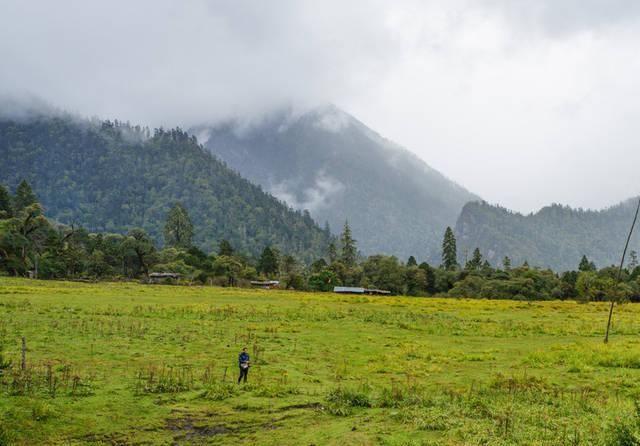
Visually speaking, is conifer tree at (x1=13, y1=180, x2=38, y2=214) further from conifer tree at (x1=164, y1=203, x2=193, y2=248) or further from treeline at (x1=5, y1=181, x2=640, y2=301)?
conifer tree at (x1=164, y1=203, x2=193, y2=248)

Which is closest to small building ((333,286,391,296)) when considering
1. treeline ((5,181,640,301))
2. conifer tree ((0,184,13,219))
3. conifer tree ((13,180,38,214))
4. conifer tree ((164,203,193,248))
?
treeline ((5,181,640,301))

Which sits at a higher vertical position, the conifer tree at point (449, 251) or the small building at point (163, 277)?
the conifer tree at point (449, 251)

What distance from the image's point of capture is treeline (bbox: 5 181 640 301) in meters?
112

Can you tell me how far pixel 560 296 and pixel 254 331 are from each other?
103633mm

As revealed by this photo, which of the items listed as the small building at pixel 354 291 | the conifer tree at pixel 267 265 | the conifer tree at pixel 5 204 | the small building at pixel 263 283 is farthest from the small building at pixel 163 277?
the conifer tree at pixel 5 204

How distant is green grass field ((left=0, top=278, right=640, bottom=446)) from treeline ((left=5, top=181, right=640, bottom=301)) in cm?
7768

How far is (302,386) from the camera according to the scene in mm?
23078

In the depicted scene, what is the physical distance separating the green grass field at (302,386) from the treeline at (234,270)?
255 ft

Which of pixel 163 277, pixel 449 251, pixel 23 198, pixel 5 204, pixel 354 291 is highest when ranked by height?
pixel 23 198

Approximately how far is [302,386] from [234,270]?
113m

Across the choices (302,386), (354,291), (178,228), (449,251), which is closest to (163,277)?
(354,291)

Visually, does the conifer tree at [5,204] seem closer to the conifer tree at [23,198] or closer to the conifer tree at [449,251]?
the conifer tree at [23,198]

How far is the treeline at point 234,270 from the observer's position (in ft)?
367

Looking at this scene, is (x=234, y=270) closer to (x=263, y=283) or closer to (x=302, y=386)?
(x=263, y=283)
